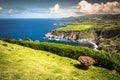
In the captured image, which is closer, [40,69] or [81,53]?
[40,69]

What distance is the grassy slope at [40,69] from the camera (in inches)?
762

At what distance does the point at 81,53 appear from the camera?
2797cm

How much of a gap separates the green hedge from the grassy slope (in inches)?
45.8

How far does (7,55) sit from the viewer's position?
25547 mm

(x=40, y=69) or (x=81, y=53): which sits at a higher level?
(x=81, y=53)

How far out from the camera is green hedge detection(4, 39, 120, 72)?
25.6 meters

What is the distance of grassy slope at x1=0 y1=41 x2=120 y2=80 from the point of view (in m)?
19.4

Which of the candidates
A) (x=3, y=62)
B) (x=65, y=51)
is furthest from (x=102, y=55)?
(x=3, y=62)

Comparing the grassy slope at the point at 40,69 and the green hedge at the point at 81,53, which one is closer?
the grassy slope at the point at 40,69

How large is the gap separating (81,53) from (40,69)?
8.13 meters

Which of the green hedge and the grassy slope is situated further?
the green hedge

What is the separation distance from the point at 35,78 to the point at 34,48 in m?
15.1

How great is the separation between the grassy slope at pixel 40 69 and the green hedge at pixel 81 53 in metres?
1.16

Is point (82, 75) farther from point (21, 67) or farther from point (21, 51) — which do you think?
point (21, 51)
